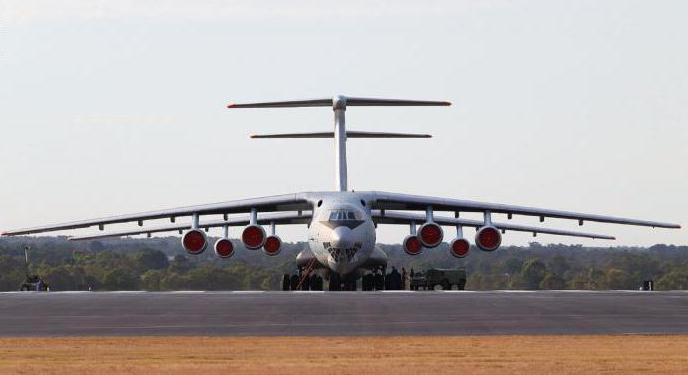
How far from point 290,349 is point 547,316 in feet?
26.3

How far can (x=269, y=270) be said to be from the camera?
80.3 metres

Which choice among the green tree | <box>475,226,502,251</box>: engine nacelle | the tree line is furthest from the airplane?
the green tree

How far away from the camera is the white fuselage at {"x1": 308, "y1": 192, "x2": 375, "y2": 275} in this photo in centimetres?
4412

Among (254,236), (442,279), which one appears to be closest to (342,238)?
(254,236)

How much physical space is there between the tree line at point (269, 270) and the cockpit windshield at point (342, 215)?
85.7 feet

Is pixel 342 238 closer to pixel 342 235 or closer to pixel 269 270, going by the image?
pixel 342 235

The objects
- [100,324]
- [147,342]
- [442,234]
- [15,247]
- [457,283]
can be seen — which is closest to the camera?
[147,342]

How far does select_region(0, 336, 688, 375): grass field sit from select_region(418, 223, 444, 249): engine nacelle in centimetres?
2512

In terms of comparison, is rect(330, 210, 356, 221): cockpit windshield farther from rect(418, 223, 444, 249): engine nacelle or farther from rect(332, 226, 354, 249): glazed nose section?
rect(418, 223, 444, 249): engine nacelle

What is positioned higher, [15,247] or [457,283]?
[15,247]

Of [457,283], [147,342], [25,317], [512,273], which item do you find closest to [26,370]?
[147,342]

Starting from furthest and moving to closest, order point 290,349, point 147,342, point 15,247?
point 15,247, point 147,342, point 290,349

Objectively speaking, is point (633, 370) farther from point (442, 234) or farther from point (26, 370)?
point (442, 234)

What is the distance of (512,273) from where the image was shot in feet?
284
